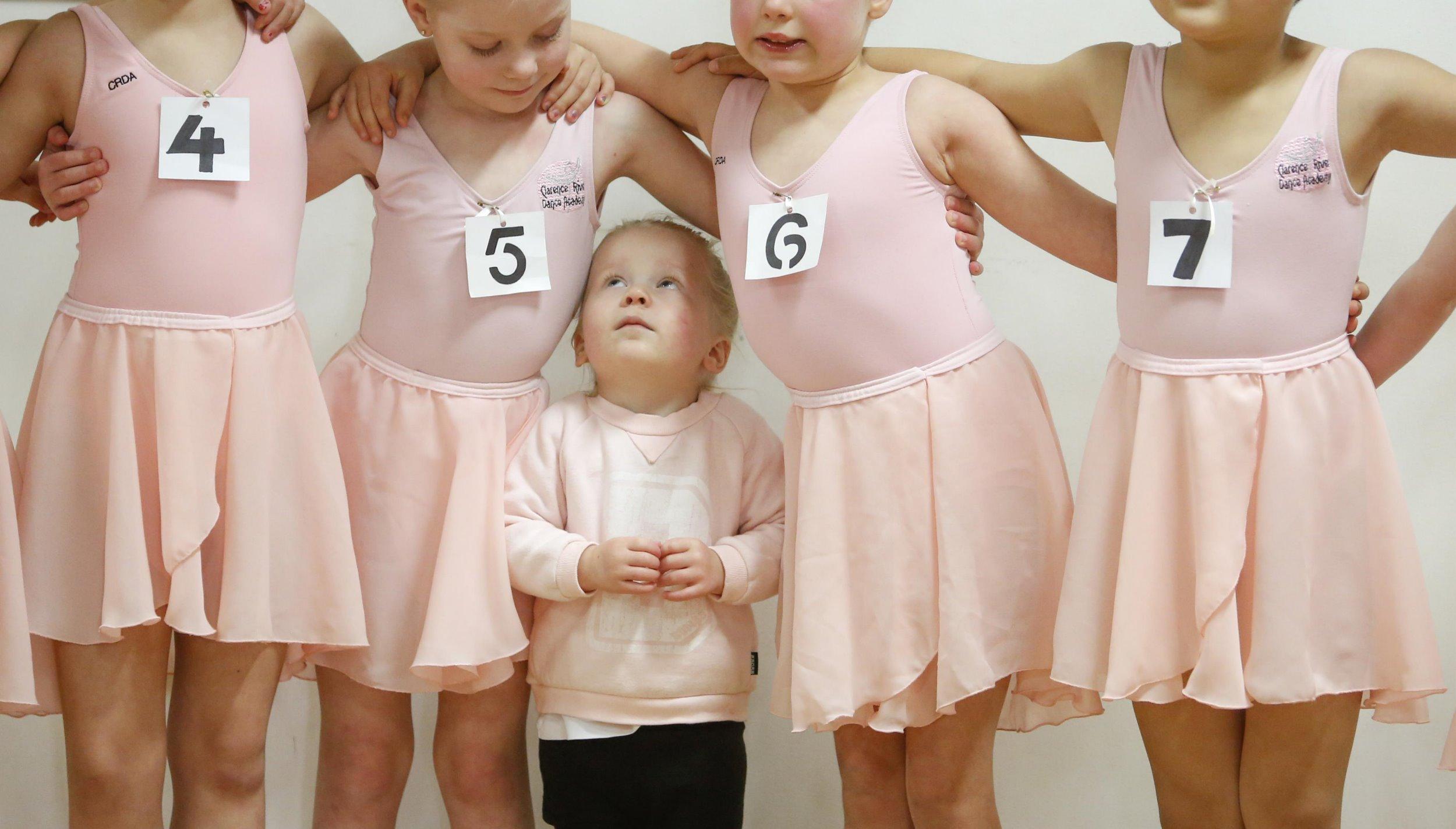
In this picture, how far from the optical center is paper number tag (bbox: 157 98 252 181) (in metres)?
1.58

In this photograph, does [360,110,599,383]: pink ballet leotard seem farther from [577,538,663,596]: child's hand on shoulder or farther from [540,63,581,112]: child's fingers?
[577,538,663,596]: child's hand on shoulder

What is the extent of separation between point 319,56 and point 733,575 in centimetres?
Result: 88

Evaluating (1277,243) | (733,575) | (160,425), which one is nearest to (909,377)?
(733,575)

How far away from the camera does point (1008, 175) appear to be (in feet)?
5.39

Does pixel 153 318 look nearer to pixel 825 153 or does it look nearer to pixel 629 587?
pixel 629 587

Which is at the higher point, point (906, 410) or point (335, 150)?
point (335, 150)

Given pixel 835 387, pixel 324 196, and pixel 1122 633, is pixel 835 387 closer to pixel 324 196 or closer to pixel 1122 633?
pixel 1122 633

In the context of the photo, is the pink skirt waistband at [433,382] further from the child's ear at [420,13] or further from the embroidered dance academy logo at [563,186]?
the child's ear at [420,13]

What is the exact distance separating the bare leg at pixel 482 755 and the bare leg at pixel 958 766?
566mm

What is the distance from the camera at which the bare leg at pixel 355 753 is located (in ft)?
5.95

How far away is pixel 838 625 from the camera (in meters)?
1.63

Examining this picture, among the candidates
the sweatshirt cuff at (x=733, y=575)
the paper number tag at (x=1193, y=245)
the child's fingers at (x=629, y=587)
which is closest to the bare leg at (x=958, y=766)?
the sweatshirt cuff at (x=733, y=575)

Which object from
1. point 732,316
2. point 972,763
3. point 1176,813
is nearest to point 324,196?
point 732,316

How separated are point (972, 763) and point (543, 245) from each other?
87 cm
